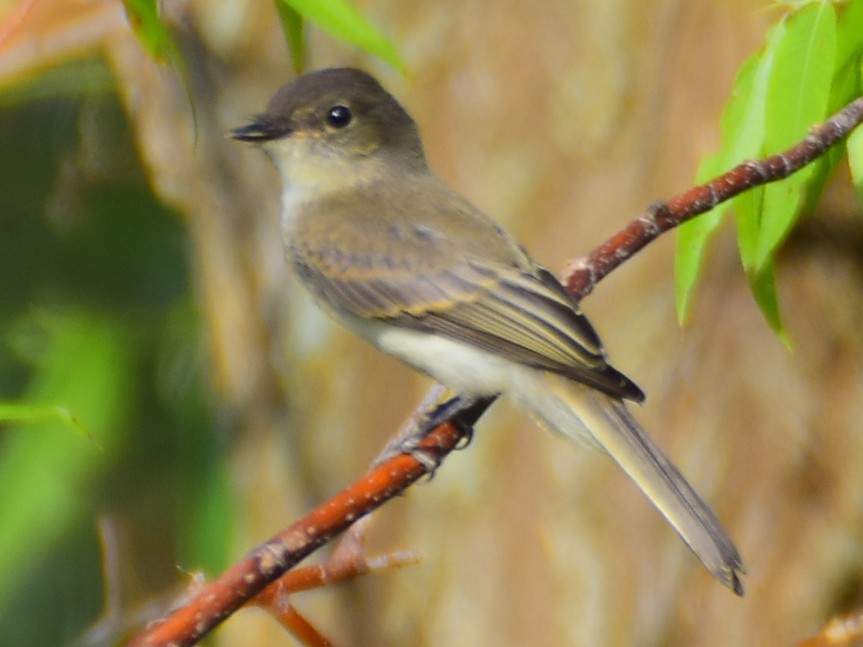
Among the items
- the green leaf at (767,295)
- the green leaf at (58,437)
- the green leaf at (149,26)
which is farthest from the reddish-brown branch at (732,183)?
the green leaf at (58,437)

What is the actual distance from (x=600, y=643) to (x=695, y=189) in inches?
57.8

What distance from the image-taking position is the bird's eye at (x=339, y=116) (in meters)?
2.42

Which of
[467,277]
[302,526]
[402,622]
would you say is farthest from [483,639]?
[302,526]

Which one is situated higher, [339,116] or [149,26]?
[149,26]

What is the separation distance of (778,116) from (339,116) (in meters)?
1.00

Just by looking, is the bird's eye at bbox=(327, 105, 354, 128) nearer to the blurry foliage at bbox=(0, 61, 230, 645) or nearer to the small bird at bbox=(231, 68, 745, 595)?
the small bird at bbox=(231, 68, 745, 595)

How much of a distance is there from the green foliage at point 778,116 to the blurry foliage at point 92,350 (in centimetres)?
237

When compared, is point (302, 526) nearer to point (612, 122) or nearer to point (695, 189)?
point (695, 189)

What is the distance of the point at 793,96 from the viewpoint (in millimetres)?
1631

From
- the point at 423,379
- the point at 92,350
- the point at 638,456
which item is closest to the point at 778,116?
the point at 638,456

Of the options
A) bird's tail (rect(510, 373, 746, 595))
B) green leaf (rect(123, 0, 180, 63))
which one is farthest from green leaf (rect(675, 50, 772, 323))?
green leaf (rect(123, 0, 180, 63))

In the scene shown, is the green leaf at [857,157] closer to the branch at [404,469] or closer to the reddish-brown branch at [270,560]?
the branch at [404,469]

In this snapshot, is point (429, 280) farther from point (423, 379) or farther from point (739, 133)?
point (423, 379)

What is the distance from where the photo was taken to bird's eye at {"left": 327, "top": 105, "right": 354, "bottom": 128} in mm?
2424
